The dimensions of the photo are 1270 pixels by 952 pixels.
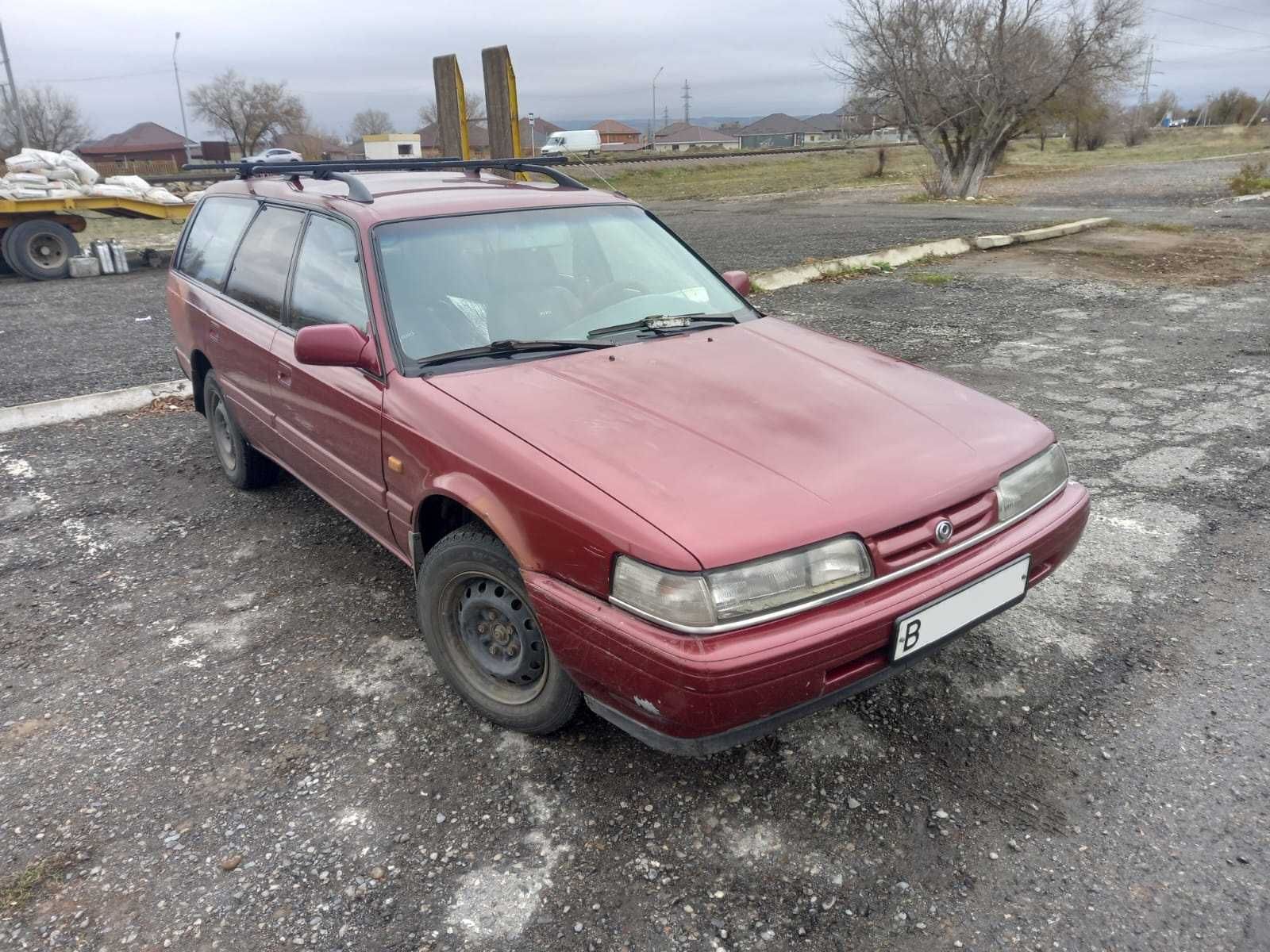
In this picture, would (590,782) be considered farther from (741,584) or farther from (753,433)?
(753,433)

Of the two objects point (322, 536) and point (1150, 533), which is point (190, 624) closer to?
point (322, 536)

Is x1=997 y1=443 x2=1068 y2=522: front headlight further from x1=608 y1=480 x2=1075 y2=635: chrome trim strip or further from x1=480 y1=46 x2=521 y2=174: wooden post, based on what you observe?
x1=480 y1=46 x2=521 y2=174: wooden post

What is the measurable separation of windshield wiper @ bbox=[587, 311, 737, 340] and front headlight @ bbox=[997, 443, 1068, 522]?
130cm

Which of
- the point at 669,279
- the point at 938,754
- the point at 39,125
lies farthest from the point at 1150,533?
the point at 39,125

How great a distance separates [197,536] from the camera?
164 inches

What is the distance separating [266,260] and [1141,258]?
36.7 feet

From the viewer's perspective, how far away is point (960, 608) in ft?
7.73

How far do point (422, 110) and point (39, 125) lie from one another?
98.7 feet

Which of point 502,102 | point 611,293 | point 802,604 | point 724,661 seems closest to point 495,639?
point 724,661

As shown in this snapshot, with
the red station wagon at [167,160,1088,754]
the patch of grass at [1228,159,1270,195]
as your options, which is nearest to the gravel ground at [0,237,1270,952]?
the red station wagon at [167,160,1088,754]

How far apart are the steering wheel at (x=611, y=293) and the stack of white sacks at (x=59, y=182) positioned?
41.7 ft

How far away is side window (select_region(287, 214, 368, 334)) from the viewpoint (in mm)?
3156

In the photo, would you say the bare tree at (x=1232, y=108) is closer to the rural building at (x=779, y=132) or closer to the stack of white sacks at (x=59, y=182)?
the rural building at (x=779, y=132)

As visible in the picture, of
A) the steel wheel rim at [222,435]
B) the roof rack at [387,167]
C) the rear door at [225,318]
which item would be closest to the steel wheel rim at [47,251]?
the rear door at [225,318]
